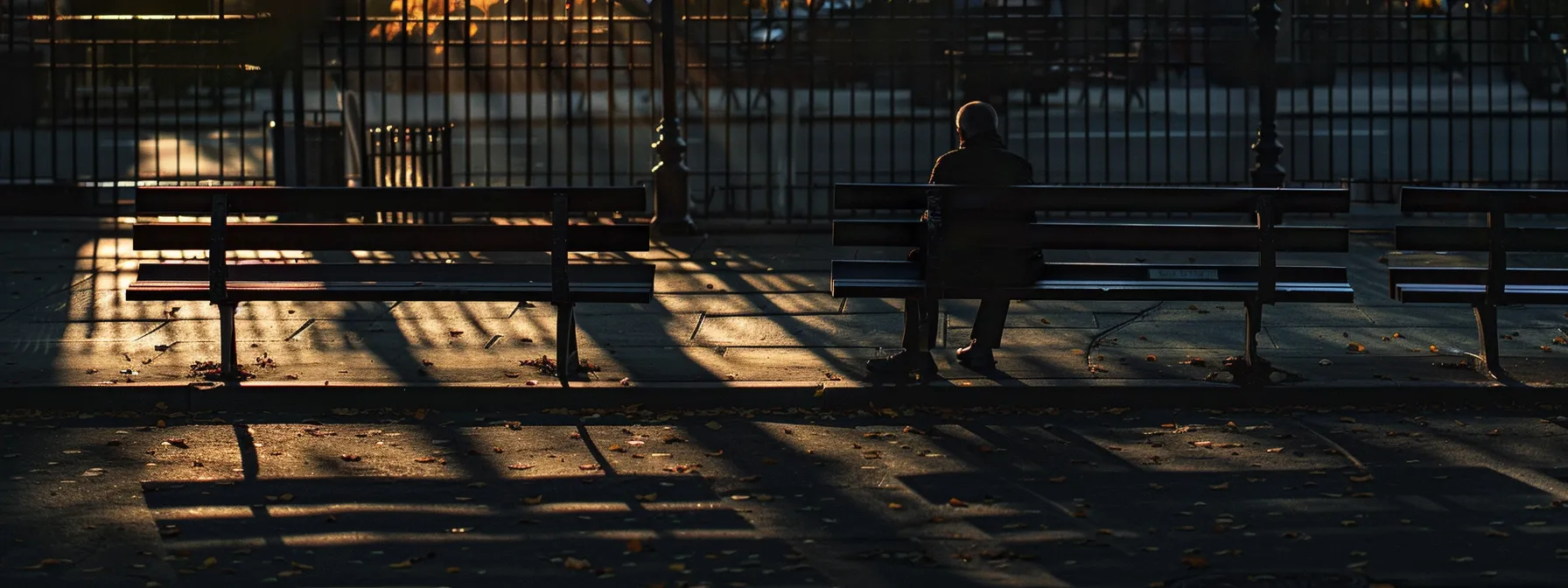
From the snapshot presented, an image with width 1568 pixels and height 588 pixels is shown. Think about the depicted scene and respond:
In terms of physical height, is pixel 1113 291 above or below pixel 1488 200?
below

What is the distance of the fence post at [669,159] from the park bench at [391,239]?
19.1ft

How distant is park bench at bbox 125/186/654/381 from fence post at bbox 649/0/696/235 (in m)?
5.83

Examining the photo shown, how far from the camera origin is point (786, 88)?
83.9 feet

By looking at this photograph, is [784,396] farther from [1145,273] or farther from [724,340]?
[1145,273]

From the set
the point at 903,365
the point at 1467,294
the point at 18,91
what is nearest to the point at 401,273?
the point at 903,365

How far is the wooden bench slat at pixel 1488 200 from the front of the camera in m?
8.80

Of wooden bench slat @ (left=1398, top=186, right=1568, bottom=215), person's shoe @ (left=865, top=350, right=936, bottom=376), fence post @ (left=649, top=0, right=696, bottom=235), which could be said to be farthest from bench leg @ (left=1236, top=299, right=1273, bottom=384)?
fence post @ (left=649, top=0, right=696, bottom=235)

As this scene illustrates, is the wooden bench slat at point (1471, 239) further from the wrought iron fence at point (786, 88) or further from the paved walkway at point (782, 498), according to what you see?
the wrought iron fence at point (786, 88)

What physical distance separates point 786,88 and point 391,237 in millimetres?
16821

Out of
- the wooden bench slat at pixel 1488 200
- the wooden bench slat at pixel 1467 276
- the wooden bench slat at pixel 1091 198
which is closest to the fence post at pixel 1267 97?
the wooden bench slat at pixel 1467 276

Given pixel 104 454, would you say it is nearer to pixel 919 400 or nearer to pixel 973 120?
pixel 919 400

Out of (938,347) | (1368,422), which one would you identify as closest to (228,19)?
(938,347)

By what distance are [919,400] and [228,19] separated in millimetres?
9544

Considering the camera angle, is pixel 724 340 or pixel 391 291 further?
pixel 724 340
